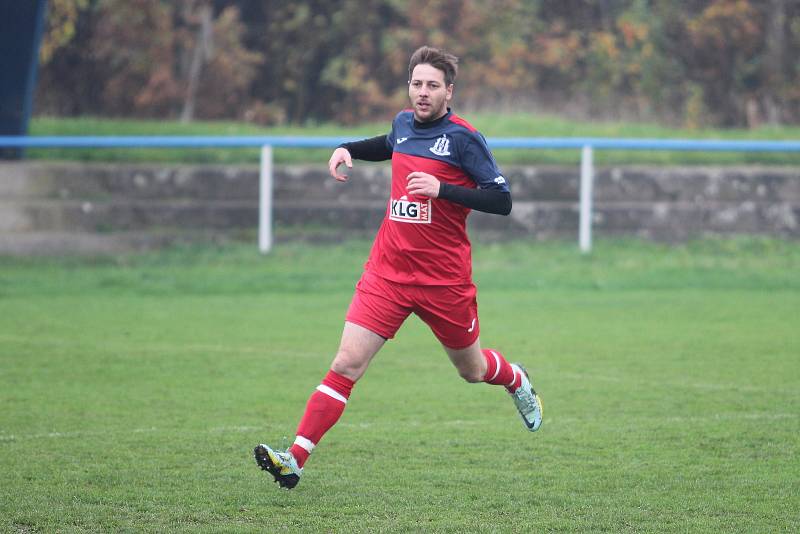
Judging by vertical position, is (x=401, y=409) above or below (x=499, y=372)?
below

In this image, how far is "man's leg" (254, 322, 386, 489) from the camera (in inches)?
239

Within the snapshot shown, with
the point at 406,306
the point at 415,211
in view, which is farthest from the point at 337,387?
the point at 415,211

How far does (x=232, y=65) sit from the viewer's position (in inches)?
1185

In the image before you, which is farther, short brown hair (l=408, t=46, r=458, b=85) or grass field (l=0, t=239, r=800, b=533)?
short brown hair (l=408, t=46, r=458, b=85)

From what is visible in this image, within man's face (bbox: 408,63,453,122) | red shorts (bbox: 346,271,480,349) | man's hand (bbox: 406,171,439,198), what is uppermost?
man's face (bbox: 408,63,453,122)

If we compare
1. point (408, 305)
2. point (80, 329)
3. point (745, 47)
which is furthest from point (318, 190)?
point (745, 47)

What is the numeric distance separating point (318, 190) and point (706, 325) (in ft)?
24.2

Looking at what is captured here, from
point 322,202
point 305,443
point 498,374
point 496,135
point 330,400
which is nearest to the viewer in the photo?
point 305,443

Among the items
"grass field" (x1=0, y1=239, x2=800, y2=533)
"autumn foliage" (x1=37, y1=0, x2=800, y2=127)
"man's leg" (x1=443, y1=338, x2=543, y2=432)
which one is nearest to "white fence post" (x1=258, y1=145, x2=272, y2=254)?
"grass field" (x1=0, y1=239, x2=800, y2=533)

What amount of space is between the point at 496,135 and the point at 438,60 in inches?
551

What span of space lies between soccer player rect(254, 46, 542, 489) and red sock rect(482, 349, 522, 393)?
490 mm

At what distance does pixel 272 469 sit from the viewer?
5.95m

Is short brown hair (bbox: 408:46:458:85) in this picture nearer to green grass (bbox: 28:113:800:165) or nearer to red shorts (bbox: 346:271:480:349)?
red shorts (bbox: 346:271:480:349)

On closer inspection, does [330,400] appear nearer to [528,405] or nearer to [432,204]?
[432,204]
